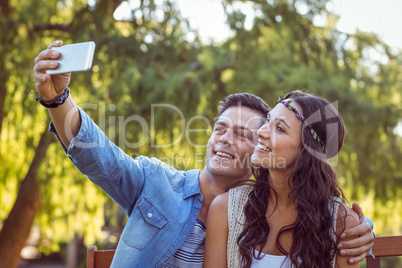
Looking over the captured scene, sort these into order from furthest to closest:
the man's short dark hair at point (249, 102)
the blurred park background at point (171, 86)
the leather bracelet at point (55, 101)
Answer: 1. the blurred park background at point (171, 86)
2. the man's short dark hair at point (249, 102)
3. the leather bracelet at point (55, 101)

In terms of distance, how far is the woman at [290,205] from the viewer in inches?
79.0

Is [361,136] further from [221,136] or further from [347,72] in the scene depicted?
[221,136]

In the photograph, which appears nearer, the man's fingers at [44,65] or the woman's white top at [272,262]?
the man's fingers at [44,65]

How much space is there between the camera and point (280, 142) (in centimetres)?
204

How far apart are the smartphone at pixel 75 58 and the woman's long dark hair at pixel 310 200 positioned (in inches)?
46.3

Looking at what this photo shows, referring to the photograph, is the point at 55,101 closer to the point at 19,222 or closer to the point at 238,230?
the point at 238,230

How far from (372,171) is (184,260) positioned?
143 inches

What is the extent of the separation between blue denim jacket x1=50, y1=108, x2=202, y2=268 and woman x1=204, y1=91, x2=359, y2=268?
0.17 meters

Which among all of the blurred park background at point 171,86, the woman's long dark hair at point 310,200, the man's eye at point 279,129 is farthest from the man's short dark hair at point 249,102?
the blurred park background at point 171,86

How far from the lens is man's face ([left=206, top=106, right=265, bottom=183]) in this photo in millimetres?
2305

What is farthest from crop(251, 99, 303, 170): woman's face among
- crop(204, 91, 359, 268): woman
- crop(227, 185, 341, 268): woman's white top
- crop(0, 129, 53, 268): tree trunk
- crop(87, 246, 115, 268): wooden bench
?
crop(0, 129, 53, 268): tree trunk

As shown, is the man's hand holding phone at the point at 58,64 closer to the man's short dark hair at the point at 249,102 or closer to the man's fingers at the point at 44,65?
the man's fingers at the point at 44,65

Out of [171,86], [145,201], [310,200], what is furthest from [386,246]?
[171,86]

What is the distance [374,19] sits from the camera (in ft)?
16.1
